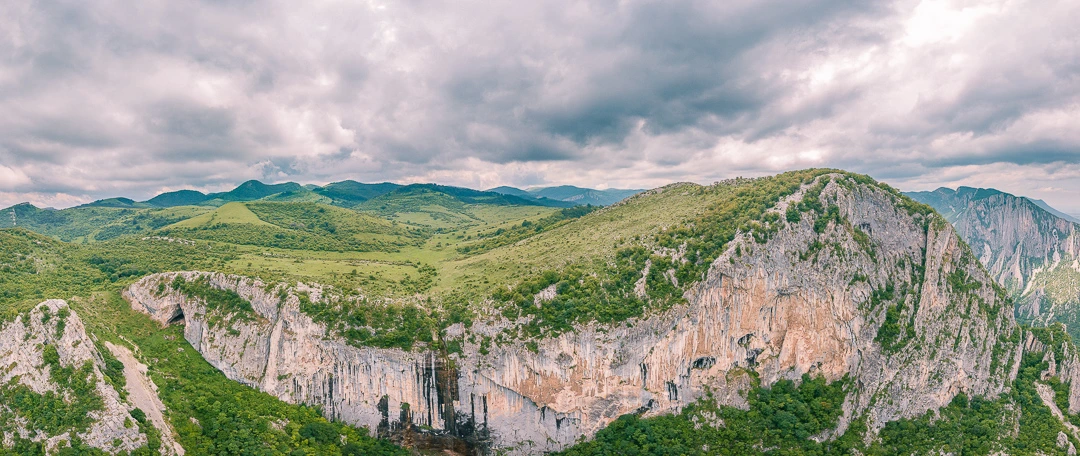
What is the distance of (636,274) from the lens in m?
84.3

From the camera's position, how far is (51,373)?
64438 mm

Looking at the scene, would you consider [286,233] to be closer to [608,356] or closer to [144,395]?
[144,395]

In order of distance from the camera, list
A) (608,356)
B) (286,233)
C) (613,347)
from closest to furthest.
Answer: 1. (613,347)
2. (608,356)
3. (286,233)

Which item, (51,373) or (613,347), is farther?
(613,347)

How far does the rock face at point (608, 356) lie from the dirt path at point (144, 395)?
11.5 m

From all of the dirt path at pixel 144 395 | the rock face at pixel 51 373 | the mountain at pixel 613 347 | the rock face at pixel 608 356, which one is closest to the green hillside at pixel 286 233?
the mountain at pixel 613 347

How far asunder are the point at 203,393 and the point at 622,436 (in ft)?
227

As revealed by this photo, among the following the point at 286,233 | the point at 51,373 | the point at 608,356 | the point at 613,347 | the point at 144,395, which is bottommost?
the point at 608,356

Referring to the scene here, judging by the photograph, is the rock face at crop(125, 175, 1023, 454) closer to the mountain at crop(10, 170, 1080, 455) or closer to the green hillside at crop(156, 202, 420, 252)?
the mountain at crop(10, 170, 1080, 455)

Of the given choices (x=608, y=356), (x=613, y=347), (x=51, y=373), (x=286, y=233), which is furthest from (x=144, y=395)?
(x=286, y=233)

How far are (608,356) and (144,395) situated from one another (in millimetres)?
70117

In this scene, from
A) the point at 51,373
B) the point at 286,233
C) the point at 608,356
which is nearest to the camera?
the point at 51,373

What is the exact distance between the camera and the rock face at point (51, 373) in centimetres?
6012

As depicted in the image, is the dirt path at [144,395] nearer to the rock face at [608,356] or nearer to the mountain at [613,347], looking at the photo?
the mountain at [613,347]
